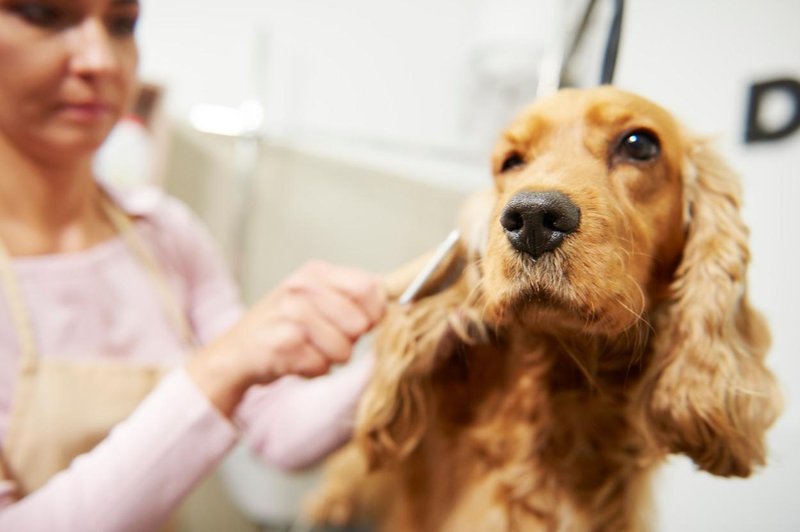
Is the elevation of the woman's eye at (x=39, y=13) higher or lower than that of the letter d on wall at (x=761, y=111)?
higher

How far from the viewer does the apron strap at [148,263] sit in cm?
70

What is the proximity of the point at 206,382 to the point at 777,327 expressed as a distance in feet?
1.64

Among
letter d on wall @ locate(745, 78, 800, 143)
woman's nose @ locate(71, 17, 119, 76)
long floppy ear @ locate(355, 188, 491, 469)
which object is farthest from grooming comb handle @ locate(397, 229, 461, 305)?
woman's nose @ locate(71, 17, 119, 76)

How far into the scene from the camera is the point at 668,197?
0.52 m

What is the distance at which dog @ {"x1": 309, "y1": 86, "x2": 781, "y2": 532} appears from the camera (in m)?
0.42

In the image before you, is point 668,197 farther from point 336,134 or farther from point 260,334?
point 336,134

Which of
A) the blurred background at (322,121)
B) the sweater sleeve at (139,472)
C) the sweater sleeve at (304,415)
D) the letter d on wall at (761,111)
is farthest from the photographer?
the blurred background at (322,121)

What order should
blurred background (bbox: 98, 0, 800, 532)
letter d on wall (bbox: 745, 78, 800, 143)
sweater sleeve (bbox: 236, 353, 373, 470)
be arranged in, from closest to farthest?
letter d on wall (bbox: 745, 78, 800, 143)
sweater sleeve (bbox: 236, 353, 373, 470)
blurred background (bbox: 98, 0, 800, 532)

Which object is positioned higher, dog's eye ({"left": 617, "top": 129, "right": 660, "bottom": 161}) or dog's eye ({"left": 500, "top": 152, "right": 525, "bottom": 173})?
dog's eye ({"left": 617, "top": 129, "right": 660, "bottom": 161})

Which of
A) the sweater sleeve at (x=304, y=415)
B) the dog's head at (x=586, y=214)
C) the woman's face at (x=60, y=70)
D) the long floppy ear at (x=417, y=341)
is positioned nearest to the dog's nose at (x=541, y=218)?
the dog's head at (x=586, y=214)

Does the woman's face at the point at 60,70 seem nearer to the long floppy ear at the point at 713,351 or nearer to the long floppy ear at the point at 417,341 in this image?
the long floppy ear at the point at 417,341

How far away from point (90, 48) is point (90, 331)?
0.32 metres

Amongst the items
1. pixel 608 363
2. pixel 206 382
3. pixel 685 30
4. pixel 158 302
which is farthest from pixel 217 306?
pixel 685 30

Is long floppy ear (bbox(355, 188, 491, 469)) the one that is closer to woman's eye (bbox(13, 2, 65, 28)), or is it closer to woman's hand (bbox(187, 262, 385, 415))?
woman's hand (bbox(187, 262, 385, 415))
